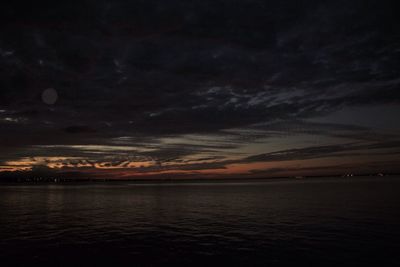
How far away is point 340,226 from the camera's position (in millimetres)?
43562

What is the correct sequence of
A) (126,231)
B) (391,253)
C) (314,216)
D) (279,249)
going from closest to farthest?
(391,253) < (279,249) < (126,231) < (314,216)

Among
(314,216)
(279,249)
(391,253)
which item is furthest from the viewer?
(314,216)

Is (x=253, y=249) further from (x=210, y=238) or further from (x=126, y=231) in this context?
(x=126, y=231)

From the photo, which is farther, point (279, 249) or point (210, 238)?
point (210, 238)

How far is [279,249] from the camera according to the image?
31719 millimetres

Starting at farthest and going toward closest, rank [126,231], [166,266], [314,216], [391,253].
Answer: [314,216]
[126,231]
[391,253]
[166,266]

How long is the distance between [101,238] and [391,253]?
27.8 metres

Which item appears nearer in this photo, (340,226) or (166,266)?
(166,266)

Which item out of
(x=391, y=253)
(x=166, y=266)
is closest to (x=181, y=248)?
(x=166, y=266)

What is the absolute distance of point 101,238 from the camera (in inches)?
1513

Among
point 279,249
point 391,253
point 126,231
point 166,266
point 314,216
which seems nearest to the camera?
point 166,266

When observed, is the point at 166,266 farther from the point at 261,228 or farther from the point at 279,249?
the point at 261,228

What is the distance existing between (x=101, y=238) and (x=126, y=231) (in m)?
5.16

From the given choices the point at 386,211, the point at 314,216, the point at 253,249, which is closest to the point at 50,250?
the point at 253,249
